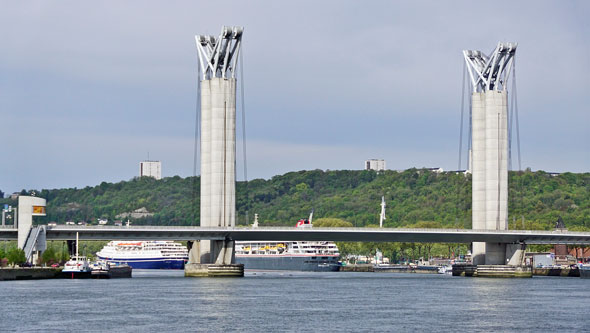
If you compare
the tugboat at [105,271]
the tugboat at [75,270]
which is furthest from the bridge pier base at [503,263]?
the tugboat at [75,270]

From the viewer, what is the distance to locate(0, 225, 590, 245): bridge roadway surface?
15000 centimetres

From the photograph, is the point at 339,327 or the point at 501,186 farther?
the point at 501,186

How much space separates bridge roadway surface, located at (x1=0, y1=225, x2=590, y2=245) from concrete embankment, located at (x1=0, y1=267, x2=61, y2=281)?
5332 mm

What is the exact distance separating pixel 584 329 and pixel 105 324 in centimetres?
3424

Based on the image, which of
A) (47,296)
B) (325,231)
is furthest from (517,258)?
(47,296)

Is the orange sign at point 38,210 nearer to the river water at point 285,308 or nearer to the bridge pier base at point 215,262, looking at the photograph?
the river water at point 285,308

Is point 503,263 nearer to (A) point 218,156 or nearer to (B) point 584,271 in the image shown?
(B) point 584,271

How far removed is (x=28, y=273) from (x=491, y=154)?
73978mm

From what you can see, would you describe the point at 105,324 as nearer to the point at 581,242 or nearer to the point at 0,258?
the point at 0,258

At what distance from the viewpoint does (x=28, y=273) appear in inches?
5679

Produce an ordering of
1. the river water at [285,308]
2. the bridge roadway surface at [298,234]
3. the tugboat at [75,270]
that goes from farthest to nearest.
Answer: the tugboat at [75,270] < the bridge roadway surface at [298,234] < the river water at [285,308]

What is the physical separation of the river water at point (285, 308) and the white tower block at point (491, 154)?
39432 mm

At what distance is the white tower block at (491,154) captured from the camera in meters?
169

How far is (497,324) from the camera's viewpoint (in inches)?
3093
